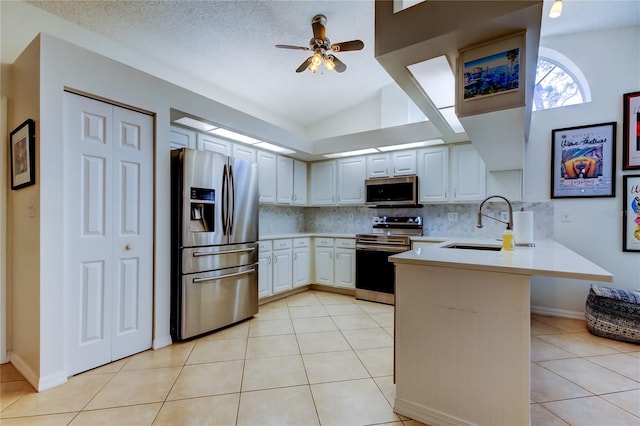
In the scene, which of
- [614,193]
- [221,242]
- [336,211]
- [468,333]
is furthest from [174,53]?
[614,193]

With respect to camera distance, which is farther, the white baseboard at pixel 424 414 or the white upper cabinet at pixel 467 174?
the white upper cabinet at pixel 467 174

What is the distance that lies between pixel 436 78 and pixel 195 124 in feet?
7.74

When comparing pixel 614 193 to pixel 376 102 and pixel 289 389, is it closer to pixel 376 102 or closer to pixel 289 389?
pixel 376 102

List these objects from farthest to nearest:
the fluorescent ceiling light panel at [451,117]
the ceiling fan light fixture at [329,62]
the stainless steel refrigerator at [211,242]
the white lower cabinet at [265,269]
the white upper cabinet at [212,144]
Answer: the white lower cabinet at [265,269] < the white upper cabinet at [212,144] < the ceiling fan light fixture at [329,62] < the stainless steel refrigerator at [211,242] < the fluorescent ceiling light panel at [451,117]

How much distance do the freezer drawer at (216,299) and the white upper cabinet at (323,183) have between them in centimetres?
183

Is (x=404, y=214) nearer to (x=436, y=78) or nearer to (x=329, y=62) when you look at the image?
(x=329, y=62)

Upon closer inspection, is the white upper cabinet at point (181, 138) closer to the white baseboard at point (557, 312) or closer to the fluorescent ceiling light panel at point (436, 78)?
the fluorescent ceiling light panel at point (436, 78)

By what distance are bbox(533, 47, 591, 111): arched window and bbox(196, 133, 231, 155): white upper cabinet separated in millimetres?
3636

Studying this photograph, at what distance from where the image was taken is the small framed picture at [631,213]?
3.07m

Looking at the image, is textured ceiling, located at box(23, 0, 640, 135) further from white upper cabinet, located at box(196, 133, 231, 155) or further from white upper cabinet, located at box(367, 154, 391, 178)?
white upper cabinet, located at box(367, 154, 391, 178)

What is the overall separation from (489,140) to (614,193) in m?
1.99

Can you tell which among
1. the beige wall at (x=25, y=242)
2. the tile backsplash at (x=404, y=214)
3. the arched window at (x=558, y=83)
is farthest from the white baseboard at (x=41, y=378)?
the arched window at (x=558, y=83)

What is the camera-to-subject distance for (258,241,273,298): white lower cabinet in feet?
12.0

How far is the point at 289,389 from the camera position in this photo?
1.89 metres
